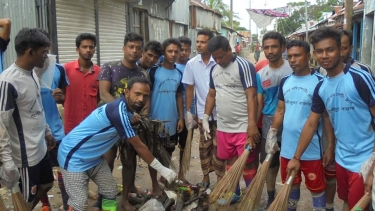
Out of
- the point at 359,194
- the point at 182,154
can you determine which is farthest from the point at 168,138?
the point at 359,194

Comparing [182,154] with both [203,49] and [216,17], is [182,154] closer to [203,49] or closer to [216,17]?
[203,49]

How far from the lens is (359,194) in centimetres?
275

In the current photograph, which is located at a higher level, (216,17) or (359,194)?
(216,17)

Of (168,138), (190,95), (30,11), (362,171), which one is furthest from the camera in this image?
(30,11)

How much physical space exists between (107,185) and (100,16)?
6.82m

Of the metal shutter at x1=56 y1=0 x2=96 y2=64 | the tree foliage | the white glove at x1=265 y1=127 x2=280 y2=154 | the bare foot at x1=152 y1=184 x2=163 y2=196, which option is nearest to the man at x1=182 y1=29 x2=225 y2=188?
the bare foot at x1=152 y1=184 x2=163 y2=196

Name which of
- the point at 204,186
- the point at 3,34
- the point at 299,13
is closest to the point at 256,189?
the point at 204,186

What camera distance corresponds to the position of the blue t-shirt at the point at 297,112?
10.8 feet

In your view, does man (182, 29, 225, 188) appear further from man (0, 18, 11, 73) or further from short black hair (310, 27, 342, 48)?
man (0, 18, 11, 73)

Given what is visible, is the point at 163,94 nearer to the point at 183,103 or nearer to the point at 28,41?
the point at 183,103

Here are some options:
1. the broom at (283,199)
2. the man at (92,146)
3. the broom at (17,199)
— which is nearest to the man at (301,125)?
the broom at (283,199)

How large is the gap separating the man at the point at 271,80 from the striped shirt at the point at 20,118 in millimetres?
2262

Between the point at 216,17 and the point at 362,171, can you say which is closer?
the point at 362,171

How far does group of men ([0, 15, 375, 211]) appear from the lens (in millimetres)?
2822
